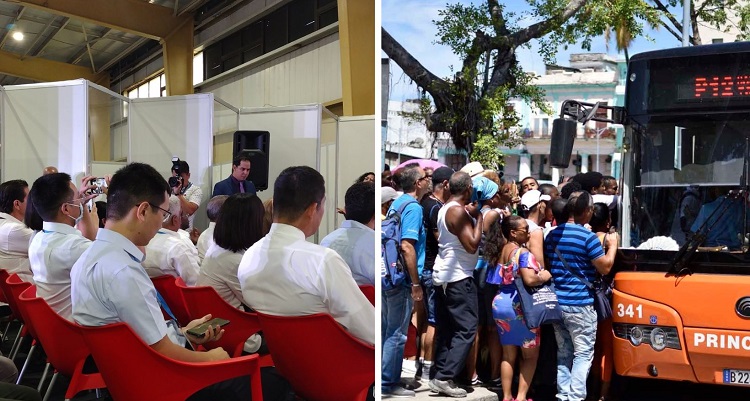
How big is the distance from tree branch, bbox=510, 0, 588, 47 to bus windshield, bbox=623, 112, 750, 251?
772 millimetres

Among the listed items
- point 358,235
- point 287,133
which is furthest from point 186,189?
point 358,235

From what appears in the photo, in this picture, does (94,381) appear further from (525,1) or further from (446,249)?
(525,1)

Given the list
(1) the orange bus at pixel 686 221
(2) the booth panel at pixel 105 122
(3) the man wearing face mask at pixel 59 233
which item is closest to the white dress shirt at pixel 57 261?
(3) the man wearing face mask at pixel 59 233

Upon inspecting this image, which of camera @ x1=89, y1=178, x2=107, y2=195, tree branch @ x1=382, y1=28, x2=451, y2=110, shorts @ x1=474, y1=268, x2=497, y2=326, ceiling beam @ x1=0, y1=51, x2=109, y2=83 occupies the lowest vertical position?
shorts @ x1=474, y1=268, x2=497, y2=326

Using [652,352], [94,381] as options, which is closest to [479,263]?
[652,352]

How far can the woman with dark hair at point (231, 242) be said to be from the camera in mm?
2941

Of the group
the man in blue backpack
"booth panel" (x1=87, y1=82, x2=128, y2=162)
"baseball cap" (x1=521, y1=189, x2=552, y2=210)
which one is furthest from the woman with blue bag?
"booth panel" (x1=87, y1=82, x2=128, y2=162)

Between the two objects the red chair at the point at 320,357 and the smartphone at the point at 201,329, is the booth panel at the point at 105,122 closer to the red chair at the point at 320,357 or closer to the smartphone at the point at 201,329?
the smartphone at the point at 201,329

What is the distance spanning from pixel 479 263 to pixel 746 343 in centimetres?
133

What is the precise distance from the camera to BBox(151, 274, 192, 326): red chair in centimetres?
302

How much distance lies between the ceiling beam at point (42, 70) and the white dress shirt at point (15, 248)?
0.74 m

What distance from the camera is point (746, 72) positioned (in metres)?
3.81

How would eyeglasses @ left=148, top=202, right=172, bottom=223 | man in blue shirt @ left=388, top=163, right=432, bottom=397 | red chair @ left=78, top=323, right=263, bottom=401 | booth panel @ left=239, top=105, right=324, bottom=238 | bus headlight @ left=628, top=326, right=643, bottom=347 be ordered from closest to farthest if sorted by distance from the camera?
red chair @ left=78, top=323, right=263, bottom=401 < eyeglasses @ left=148, top=202, right=172, bottom=223 < booth panel @ left=239, top=105, right=324, bottom=238 < man in blue shirt @ left=388, top=163, right=432, bottom=397 < bus headlight @ left=628, top=326, right=643, bottom=347

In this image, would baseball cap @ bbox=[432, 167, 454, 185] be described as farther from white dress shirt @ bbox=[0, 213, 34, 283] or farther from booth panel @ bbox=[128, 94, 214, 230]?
white dress shirt @ bbox=[0, 213, 34, 283]
